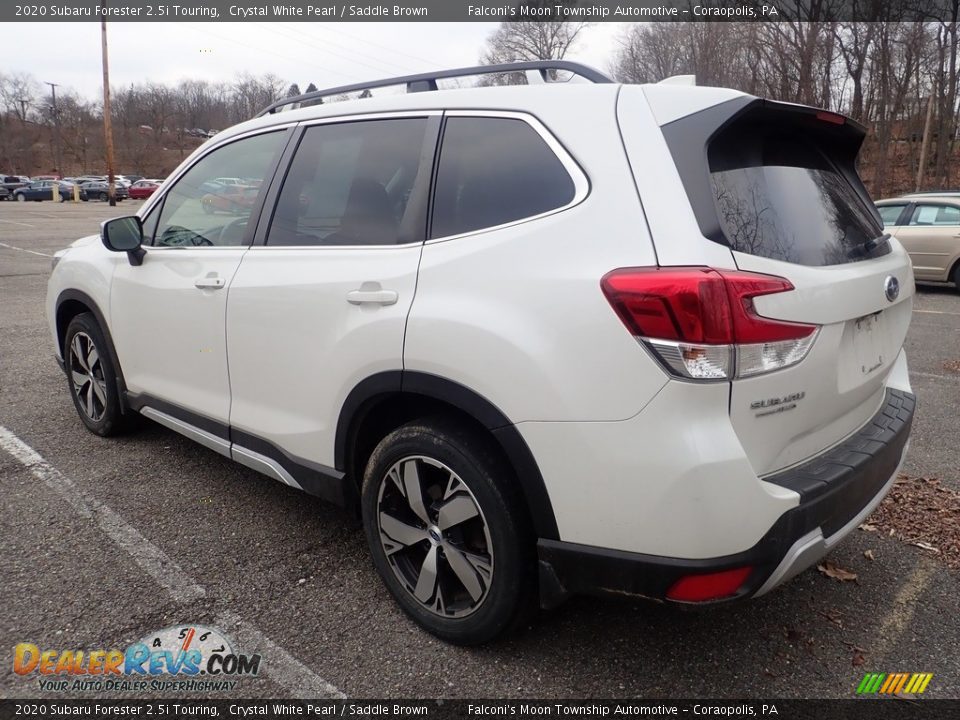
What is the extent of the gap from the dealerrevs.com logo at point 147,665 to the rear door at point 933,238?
38.6ft

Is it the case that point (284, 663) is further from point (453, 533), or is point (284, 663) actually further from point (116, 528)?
point (116, 528)

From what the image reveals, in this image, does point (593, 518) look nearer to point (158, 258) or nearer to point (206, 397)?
point (206, 397)

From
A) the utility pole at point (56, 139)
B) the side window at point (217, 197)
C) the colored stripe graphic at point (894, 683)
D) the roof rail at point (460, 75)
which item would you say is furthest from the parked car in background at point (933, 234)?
the utility pole at point (56, 139)

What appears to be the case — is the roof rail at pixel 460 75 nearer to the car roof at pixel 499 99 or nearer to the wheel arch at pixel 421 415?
the car roof at pixel 499 99

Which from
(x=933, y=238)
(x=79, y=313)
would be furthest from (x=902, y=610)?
(x=933, y=238)

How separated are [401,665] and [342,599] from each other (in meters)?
0.47

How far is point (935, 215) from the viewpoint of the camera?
37.3 ft

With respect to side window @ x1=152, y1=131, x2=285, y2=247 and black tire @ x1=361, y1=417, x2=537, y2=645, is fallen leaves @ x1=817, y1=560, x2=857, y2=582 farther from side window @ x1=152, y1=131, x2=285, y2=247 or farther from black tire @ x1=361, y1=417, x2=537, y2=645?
side window @ x1=152, y1=131, x2=285, y2=247

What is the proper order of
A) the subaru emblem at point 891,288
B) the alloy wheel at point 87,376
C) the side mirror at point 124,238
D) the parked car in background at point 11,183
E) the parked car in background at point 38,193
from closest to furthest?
the subaru emblem at point 891,288 < the side mirror at point 124,238 < the alloy wheel at point 87,376 < the parked car in background at point 38,193 < the parked car in background at point 11,183

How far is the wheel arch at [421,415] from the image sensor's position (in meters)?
2.13

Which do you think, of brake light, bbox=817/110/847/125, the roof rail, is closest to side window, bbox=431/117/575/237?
the roof rail

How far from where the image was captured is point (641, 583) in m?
2.03

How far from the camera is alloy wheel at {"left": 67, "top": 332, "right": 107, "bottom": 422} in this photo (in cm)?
429

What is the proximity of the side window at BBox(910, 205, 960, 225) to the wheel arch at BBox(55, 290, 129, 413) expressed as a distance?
1188 cm
